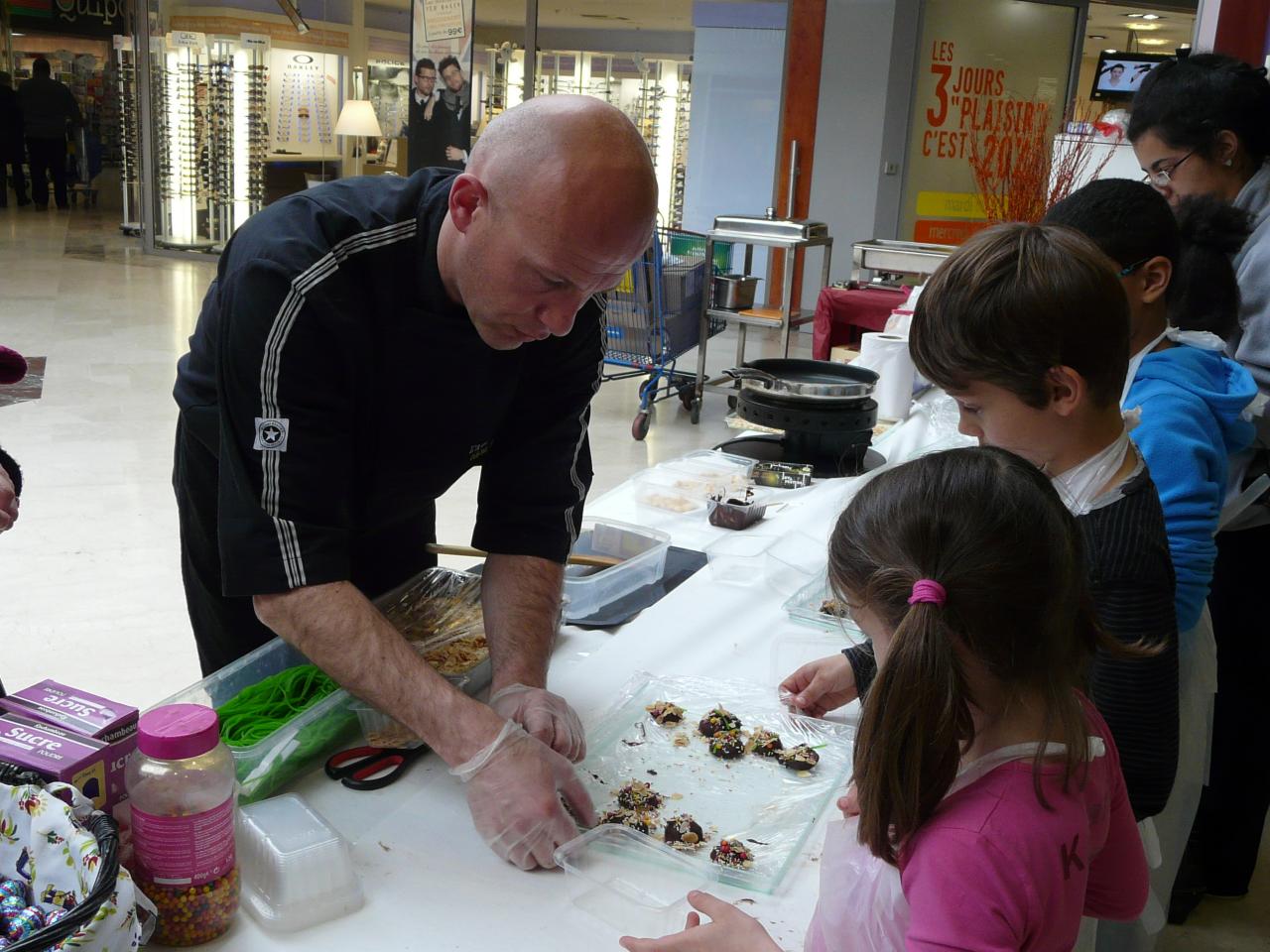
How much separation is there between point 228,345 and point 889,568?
2.65ft

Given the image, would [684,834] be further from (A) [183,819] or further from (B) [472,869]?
(A) [183,819]

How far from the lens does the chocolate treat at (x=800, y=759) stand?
4.42 ft

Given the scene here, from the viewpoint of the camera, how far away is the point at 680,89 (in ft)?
31.2

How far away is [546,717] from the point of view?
1.33 m

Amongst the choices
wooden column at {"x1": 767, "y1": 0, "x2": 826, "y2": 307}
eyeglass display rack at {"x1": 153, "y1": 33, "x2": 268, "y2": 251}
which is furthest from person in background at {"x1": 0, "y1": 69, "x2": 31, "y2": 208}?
wooden column at {"x1": 767, "y1": 0, "x2": 826, "y2": 307}

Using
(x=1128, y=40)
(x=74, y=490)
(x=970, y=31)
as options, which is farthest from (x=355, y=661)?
(x=1128, y=40)

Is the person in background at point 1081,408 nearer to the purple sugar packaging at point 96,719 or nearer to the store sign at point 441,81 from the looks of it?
the purple sugar packaging at point 96,719

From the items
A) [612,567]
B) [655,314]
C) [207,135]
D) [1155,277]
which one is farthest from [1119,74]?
[207,135]

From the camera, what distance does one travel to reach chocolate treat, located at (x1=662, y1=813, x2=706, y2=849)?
119 centimetres

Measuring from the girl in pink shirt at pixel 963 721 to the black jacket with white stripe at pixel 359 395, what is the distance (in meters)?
0.65

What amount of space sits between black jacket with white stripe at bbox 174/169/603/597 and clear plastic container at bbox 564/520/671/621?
21 centimetres

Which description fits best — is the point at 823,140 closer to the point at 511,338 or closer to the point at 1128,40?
the point at 1128,40

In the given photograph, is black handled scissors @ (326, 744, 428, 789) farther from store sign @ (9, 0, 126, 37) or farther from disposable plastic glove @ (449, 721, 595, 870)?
store sign @ (9, 0, 126, 37)

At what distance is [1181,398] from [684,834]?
949mm
